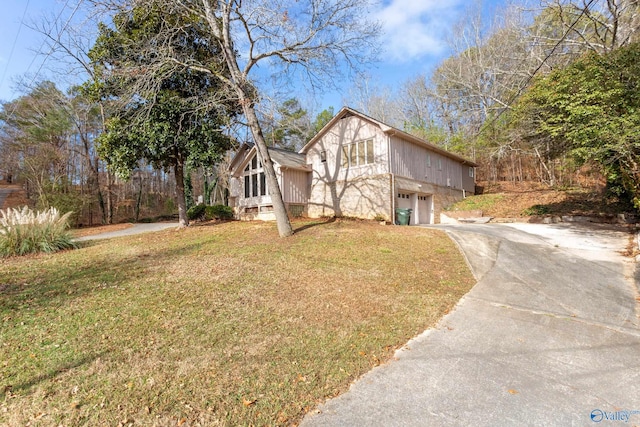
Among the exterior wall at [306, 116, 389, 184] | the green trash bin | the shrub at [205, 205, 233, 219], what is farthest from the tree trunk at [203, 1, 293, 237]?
the shrub at [205, 205, 233, 219]

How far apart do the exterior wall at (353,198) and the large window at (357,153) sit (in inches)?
33.9

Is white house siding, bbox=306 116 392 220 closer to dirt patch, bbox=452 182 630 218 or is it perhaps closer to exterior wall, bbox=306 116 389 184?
exterior wall, bbox=306 116 389 184

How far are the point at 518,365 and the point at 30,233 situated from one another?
11.6 metres

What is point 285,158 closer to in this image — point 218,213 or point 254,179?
point 254,179

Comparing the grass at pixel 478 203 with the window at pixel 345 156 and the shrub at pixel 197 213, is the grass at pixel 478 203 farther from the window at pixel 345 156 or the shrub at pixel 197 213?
the shrub at pixel 197 213

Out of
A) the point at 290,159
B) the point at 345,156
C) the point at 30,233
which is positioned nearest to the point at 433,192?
the point at 345,156

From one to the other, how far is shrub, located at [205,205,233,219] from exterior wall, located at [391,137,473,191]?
938cm

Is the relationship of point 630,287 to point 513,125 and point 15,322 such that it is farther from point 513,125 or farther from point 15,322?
point 15,322

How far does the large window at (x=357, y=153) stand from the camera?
14.9 metres

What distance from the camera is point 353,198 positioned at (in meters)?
15.3

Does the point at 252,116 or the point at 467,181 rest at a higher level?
the point at 252,116

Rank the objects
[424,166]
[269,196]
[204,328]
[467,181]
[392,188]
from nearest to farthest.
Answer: [204,328] → [392,188] → [269,196] → [424,166] → [467,181]

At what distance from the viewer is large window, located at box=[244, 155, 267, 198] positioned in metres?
16.7

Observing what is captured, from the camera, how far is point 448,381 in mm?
2994
